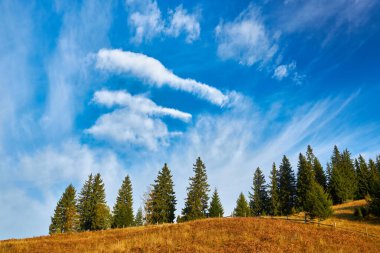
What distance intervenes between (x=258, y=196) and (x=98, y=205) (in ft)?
148

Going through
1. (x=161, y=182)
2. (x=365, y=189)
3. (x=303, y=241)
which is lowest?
(x=303, y=241)

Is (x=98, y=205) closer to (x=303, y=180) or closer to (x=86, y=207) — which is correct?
(x=86, y=207)

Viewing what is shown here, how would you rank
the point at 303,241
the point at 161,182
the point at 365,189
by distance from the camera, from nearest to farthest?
the point at 303,241 < the point at 161,182 < the point at 365,189

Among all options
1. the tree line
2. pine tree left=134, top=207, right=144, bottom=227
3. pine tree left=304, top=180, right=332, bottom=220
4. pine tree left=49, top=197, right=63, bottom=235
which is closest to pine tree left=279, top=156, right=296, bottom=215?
the tree line

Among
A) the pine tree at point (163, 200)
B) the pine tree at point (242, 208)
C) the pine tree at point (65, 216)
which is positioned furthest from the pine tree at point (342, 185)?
the pine tree at point (65, 216)

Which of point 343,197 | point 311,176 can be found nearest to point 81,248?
point 311,176

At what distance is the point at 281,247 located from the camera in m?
17.8

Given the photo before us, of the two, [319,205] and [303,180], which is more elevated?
[303,180]

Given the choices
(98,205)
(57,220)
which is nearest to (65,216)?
(57,220)

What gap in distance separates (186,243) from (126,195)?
5624 centimetres

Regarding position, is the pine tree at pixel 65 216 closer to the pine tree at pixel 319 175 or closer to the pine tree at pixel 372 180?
the pine tree at pixel 372 180

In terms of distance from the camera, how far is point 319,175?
79.2 metres

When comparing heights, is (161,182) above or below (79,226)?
above

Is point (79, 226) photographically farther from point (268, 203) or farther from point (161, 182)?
point (268, 203)
